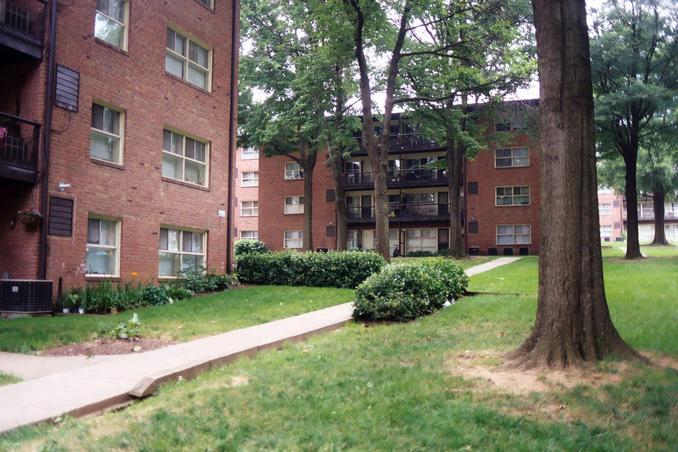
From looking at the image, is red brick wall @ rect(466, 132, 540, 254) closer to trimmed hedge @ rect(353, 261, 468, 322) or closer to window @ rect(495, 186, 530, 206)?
window @ rect(495, 186, 530, 206)

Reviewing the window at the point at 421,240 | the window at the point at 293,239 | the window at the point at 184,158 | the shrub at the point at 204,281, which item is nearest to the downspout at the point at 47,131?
the window at the point at 184,158

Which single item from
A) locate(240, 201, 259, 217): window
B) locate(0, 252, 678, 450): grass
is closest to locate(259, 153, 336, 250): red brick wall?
locate(240, 201, 259, 217): window

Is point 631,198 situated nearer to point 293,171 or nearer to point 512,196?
point 512,196

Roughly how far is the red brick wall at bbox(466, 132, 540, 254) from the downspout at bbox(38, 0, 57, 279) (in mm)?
30955

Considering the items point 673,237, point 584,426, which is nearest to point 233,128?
point 584,426

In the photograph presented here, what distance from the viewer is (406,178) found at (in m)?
43.5

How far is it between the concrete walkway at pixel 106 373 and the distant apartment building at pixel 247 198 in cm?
4190

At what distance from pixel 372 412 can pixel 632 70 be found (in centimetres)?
2611

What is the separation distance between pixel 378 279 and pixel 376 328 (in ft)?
5.40

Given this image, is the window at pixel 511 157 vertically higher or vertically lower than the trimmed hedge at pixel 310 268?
higher

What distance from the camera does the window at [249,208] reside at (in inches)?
2053

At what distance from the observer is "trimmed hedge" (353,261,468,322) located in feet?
36.8

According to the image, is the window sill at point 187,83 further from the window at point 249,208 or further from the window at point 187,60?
the window at point 249,208

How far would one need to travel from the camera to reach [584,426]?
16.1 ft
